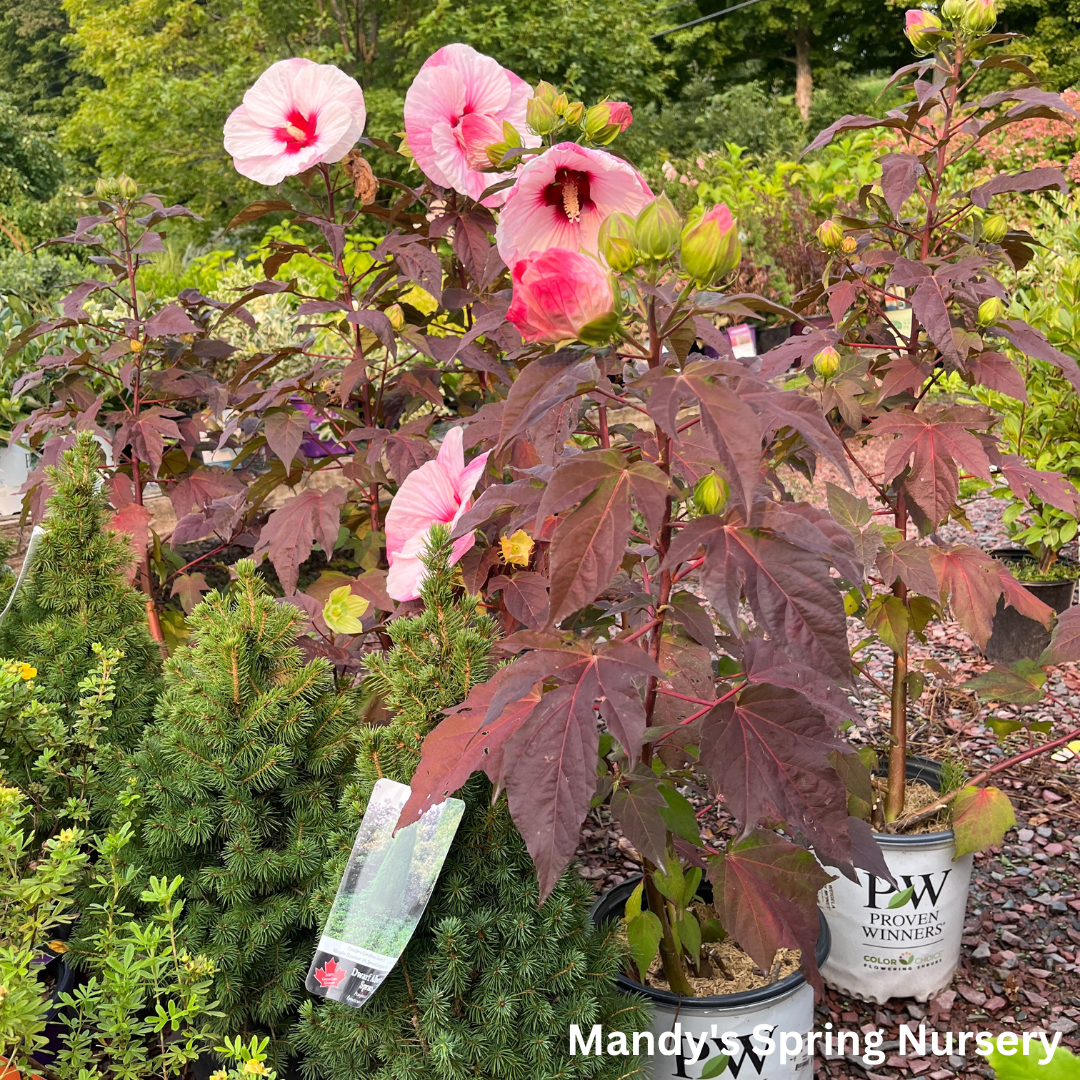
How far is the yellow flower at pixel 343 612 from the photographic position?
140cm

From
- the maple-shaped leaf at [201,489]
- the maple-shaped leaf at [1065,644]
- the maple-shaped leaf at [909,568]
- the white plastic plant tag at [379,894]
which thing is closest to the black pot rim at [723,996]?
the white plastic plant tag at [379,894]

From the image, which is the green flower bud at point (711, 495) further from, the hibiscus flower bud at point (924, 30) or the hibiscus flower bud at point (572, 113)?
the hibiscus flower bud at point (924, 30)

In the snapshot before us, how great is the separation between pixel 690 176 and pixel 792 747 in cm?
860

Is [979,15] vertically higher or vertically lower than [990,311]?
higher

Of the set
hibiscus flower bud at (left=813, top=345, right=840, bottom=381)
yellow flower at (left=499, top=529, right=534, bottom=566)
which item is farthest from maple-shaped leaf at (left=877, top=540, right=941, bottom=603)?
yellow flower at (left=499, top=529, right=534, bottom=566)

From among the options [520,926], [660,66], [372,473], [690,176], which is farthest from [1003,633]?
[660,66]

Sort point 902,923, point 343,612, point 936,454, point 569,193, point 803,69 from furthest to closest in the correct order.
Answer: point 803,69
point 902,923
point 936,454
point 343,612
point 569,193

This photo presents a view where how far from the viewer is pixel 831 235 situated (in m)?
1.69

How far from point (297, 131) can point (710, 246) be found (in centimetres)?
110

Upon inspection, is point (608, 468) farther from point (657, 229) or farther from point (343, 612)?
point (343, 612)

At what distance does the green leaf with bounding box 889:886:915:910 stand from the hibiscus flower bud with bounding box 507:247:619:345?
1201mm

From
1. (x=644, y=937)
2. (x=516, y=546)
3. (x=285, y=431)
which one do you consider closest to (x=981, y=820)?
(x=644, y=937)

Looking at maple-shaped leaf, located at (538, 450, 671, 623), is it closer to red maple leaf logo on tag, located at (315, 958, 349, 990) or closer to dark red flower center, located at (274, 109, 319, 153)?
red maple leaf logo on tag, located at (315, 958, 349, 990)

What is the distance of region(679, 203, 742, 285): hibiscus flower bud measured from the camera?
0.84m
